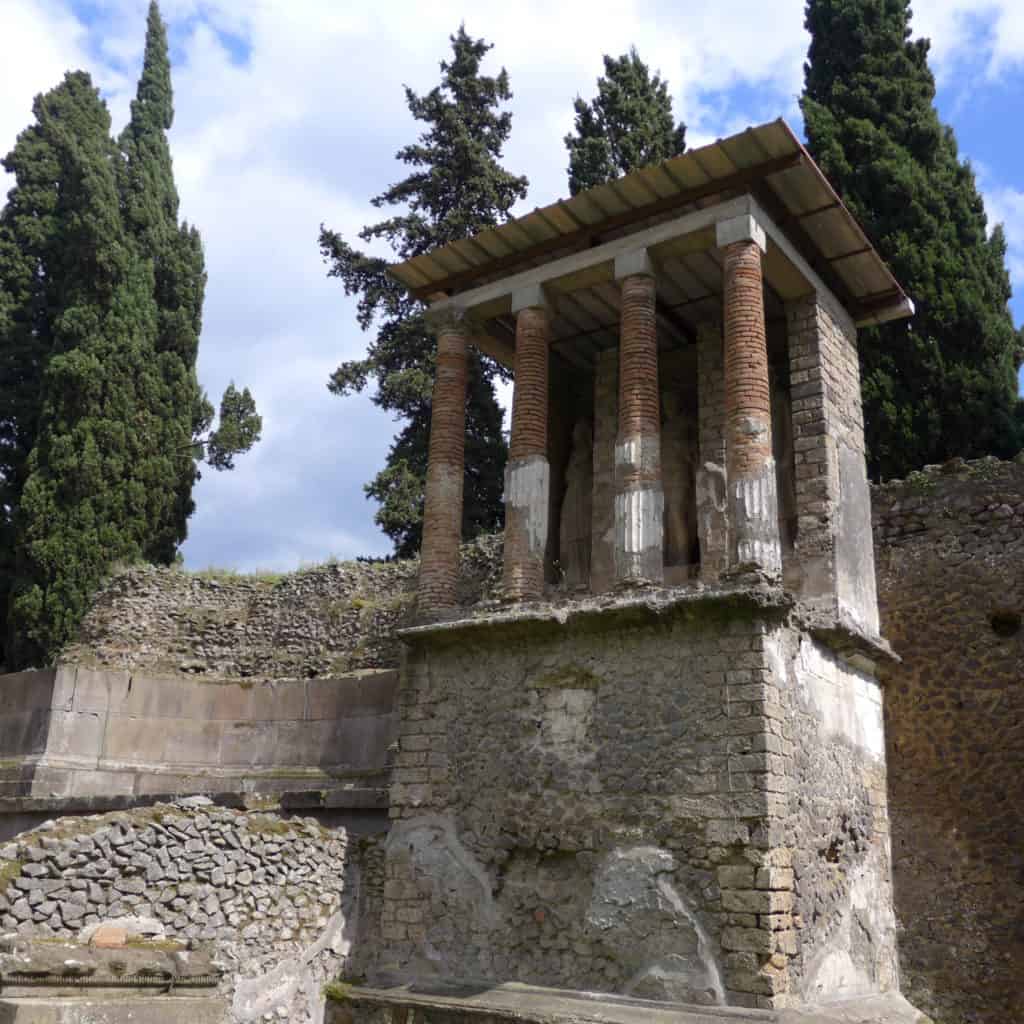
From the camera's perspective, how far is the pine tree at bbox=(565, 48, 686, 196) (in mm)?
22062

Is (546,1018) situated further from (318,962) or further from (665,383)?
(665,383)

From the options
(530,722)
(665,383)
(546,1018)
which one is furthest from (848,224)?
(546,1018)

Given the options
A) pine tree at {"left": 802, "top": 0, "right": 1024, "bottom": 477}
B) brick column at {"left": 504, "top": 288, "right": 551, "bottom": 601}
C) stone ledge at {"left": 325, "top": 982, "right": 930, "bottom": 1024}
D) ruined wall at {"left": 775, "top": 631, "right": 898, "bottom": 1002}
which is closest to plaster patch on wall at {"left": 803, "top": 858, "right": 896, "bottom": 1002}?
ruined wall at {"left": 775, "top": 631, "right": 898, "bottom": 1002}

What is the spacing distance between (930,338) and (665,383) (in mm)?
6198

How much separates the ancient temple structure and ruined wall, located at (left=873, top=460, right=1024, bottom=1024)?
5.35 ft

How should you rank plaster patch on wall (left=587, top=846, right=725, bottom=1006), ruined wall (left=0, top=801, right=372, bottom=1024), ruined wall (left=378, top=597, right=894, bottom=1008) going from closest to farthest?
plaster patch on wall (left=587, top=846, right=725, bottom=1006) < ruined wall (left=378, top=597, right=894, bottom=1008) < ruined wall (left=0, top=801, right=372, bottom=1024)

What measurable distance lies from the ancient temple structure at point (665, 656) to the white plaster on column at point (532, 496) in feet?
0.10

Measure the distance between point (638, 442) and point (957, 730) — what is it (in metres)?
5.14

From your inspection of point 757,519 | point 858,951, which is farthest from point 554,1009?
point 757,519

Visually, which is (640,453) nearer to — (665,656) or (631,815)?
(665,656)

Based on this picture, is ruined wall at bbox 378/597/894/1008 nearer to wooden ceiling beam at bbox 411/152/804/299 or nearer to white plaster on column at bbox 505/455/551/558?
white plaster on column at bbox 505/455/551/558

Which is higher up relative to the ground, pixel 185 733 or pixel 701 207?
pixel 701 207

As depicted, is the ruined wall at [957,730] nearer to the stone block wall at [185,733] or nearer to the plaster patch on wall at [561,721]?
the plaster patch on wall at [561,721]

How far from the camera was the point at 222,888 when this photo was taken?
881 centimetres
